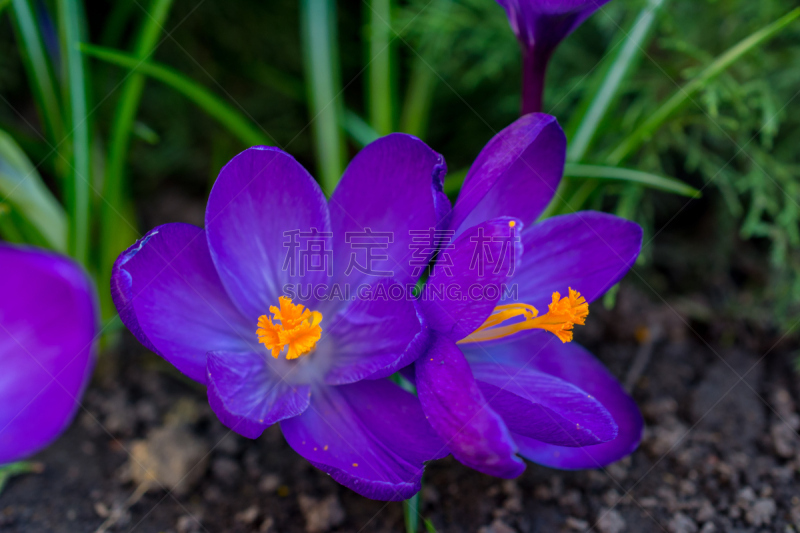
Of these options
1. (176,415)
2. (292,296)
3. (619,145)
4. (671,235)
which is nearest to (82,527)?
(176,415)

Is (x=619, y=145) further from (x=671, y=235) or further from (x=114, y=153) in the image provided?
(x=114, y=153)

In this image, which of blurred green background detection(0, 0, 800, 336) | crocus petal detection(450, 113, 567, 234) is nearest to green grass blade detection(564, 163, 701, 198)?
blurred green background detection(0, 0, 800, 336)

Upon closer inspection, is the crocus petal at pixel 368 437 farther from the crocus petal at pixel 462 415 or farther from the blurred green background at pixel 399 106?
the blurred green background at pixel 399 106

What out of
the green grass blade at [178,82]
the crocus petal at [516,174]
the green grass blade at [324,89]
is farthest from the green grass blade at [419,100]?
the crocus petal at [516,174]

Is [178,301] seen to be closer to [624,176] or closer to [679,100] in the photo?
[624,176]

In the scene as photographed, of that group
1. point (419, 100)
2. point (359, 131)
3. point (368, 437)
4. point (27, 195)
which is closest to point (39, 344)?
point (27, 195)

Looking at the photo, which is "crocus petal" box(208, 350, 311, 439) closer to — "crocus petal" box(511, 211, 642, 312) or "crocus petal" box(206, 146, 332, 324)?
"crocus petal" box(206, 146, 332, 324)
